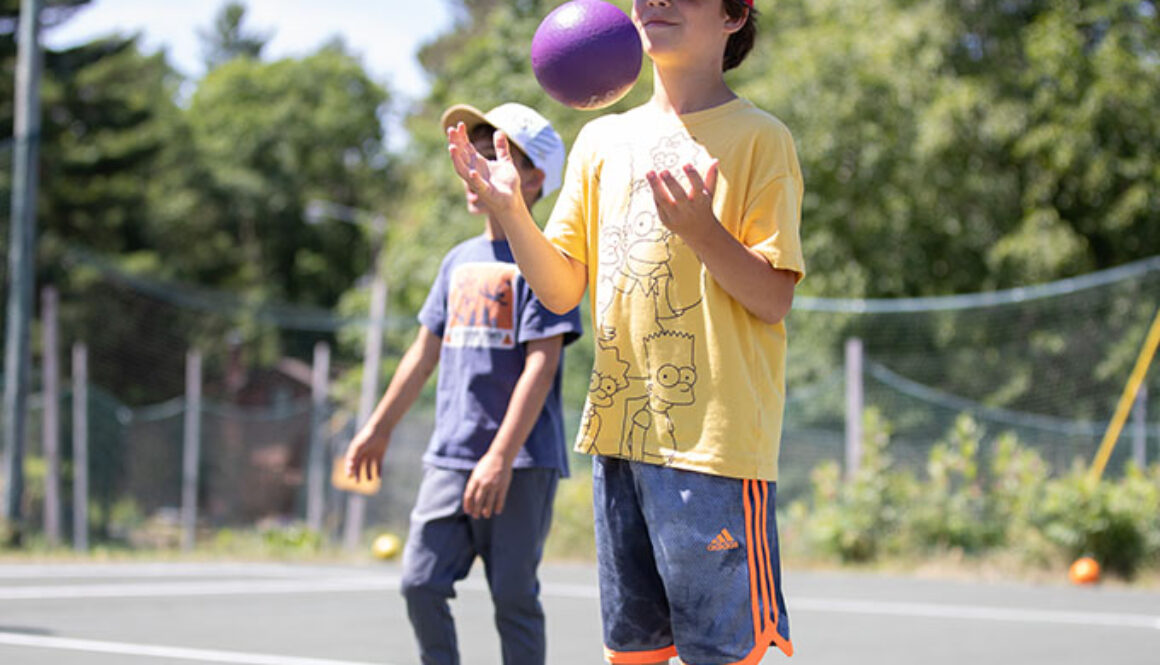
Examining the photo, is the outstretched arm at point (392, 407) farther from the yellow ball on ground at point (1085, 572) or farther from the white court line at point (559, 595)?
the yellow ball on ground at point (1085, 572)

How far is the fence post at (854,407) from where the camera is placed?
11141mm

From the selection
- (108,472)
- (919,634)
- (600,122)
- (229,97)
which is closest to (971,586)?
(919,634)

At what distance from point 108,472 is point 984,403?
10354 mm

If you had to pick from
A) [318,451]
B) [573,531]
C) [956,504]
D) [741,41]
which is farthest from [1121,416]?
[741,41]

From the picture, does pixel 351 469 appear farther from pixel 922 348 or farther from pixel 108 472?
pixel 922 348

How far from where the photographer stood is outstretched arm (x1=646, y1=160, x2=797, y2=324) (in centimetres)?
227

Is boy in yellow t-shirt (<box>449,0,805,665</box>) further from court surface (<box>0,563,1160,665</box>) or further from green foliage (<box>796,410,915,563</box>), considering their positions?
green foliage (<box>796,410,915,563</box>)

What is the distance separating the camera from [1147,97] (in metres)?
18.6

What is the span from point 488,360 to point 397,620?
3132 millimetres

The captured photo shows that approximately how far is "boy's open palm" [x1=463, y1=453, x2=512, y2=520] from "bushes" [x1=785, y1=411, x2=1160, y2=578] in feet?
24.2

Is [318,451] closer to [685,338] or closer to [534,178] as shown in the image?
[534,178]

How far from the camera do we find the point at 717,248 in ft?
7.66

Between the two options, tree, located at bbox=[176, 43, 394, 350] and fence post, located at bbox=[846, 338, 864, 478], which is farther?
tree, located at bbox=[176, 43, 394, 350]

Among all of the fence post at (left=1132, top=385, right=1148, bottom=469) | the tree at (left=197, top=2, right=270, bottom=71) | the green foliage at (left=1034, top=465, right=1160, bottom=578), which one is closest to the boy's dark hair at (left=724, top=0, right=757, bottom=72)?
the green foliage at (left=1034, top=465, right=1160, bottom=578)
